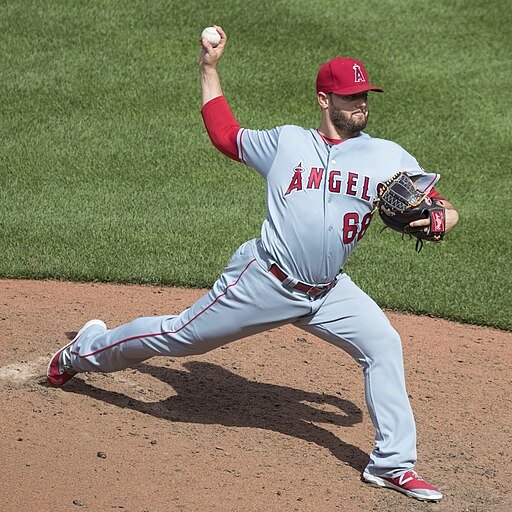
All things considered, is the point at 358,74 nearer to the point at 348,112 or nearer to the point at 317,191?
the point at 348,112

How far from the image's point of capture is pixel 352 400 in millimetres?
5938

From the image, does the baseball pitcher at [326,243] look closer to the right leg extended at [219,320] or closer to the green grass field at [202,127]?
the right leg extended at [219,320]

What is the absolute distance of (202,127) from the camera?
10703 millimetres

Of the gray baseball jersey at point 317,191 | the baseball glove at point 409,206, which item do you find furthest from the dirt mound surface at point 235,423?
the baseball glove at point 409,206

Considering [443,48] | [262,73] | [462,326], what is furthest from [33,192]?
[443,48]

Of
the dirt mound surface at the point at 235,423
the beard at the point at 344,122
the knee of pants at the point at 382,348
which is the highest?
the beard at the point at 344,122

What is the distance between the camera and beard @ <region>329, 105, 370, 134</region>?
495 centimetres

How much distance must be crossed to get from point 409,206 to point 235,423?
1.57 metres

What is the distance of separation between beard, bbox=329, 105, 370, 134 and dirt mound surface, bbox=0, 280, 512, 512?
5.35ft

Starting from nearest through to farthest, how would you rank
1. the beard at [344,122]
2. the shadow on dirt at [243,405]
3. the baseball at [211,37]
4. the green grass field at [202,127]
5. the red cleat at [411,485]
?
the red cleat at [411,485], the beard at [344,122], the baseball at [211,37], the shadow on dirt at [243,405], the green grass field at [202,127]

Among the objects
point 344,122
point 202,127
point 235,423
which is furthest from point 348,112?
point 202,127

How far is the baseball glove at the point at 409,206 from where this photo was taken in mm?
4785

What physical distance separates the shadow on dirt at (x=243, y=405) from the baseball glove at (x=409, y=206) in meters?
1.24

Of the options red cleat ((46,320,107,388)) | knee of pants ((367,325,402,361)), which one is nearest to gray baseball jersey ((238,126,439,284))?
knee of pants ((367,325,402,361))
